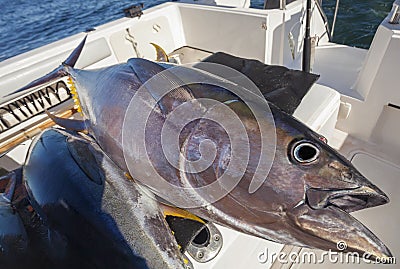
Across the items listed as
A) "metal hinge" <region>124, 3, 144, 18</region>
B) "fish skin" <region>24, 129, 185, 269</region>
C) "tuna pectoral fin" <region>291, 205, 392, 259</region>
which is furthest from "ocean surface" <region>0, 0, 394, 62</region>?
"fish skin" <region>24, 129, 185, 269</region>

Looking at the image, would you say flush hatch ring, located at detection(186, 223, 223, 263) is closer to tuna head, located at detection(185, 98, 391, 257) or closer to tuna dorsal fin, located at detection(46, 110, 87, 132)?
tuna head, located at detection(185, 98, 391, 257)

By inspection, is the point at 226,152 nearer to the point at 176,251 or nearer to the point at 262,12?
the point at 176,251

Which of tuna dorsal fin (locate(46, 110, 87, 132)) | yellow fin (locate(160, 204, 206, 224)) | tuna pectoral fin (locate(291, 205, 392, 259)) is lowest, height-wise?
yellow fin (locate(160, 204, 206, 224))

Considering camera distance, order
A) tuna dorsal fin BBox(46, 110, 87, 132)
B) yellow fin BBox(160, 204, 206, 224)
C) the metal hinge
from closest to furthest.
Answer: yellow fin BBox(160, 204, 206, 224) < tuna dorsal fin BBox(46, 110, 87, 132) < the metal hinge

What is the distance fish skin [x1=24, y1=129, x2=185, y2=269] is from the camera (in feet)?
3.48

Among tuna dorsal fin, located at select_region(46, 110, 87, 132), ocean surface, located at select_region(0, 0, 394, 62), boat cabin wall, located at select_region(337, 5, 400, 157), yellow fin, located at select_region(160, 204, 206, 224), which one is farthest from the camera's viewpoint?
ocean surface, located at select_region(0, 0, 394, 62)

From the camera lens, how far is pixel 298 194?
0.96m

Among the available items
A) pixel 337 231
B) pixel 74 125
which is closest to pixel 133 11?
pixel 74 125

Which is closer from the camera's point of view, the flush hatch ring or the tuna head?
the tuna head

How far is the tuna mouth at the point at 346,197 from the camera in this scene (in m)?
0.93

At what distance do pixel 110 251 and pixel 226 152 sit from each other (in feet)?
1.84

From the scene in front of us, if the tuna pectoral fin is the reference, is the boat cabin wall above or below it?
below

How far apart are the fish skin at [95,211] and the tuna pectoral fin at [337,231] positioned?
0.49 m

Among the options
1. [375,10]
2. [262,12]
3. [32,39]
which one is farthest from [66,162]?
[32,39]
